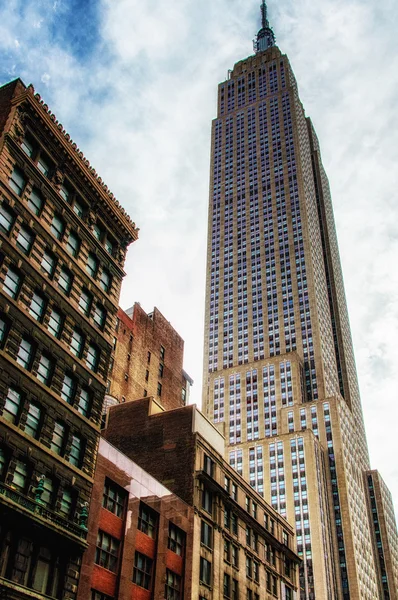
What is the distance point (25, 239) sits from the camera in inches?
1629

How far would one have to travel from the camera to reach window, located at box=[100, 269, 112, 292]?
161ft

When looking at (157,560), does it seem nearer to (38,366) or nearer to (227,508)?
(227,508)

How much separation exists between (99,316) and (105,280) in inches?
143

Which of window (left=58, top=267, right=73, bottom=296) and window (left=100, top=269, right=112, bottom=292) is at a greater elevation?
window (left=100, top=269, right=112, bottom=292)

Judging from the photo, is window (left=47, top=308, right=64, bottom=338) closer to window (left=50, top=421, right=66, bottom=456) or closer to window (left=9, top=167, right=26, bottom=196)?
window (left=50, top=421, right=66, bottom=456)

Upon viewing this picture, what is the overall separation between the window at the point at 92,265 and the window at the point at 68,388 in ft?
31.2

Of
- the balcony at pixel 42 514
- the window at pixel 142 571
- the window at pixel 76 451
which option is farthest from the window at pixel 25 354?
the window at pixel 142 571

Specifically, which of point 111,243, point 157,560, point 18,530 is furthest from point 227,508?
point 18,530

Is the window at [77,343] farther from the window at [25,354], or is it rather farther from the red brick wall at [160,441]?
the red brick wall at [160,441]

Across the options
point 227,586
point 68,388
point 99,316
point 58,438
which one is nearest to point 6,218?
point 99,316

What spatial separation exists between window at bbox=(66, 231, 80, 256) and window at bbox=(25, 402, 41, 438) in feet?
42.7

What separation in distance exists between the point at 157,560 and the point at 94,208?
27.6 meters

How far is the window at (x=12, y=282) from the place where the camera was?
38.2 meters

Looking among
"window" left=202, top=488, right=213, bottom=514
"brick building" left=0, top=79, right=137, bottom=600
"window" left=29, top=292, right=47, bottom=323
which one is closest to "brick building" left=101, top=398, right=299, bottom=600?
"window" left=202, top=488, right=213, bottom=514
